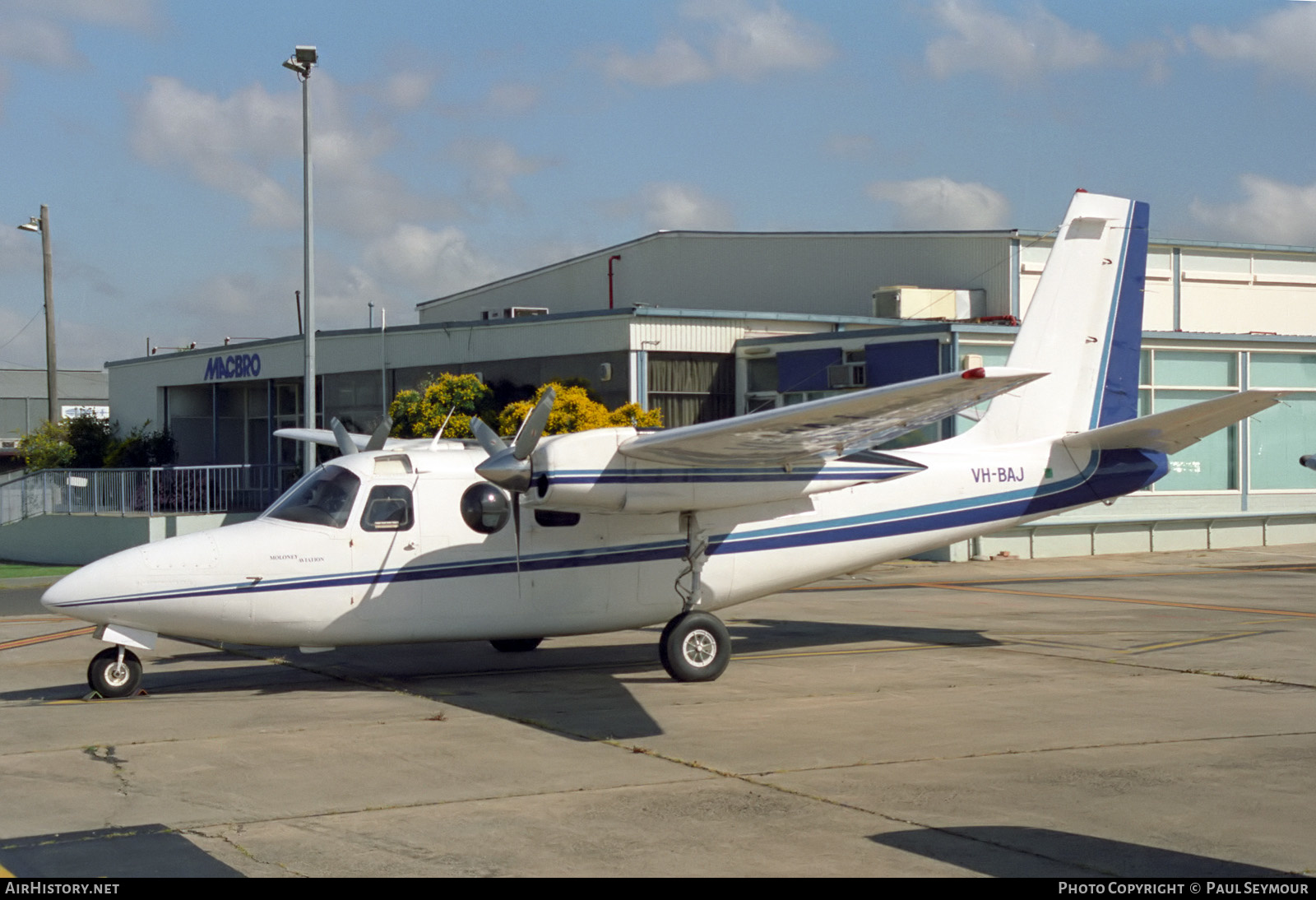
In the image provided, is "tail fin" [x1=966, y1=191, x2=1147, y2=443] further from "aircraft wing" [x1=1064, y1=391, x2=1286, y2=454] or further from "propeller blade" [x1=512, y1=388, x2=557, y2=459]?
"propeller blade" [x1=512, y1=388, x2=557, y2=459]

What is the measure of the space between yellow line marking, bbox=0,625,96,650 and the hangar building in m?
14.5

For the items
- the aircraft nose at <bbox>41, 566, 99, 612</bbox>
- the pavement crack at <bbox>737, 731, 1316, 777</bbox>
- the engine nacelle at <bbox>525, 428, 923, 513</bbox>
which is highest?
the engine nacelle at <bbox>525, 428, 923, 513</bbox>

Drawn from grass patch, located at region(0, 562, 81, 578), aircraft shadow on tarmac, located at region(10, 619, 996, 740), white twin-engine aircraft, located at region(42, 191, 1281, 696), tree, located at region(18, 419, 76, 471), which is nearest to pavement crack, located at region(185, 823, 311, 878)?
aircraft shadow on tarmac, located at region(10, 619, 996, 740)

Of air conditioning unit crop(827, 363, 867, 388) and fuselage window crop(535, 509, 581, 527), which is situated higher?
air conditioning unit crop(827, 363, 867, 388)

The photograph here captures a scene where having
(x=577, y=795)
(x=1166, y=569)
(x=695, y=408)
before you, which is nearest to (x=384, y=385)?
(x=695, y=408)

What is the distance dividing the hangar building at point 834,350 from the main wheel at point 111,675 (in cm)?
1860

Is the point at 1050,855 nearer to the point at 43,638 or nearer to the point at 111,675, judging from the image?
the point at 111,675

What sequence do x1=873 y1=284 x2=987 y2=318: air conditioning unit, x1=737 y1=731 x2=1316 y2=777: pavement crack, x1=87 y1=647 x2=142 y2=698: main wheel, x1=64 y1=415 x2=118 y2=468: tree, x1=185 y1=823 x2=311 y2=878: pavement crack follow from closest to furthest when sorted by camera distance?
1. x1=185 y1=823 x2=311 y2=878: pavement crack
2. x1=737 y1=731 x2=1316 y2=777: pavement crack
3. x1=87 y1=647 x2=142 y2=698: main wheel
4. x1=873 y1=284 x2=987 y2=318: air conditioning unit
5. x1=64 y1=415 x2=118 y2=468: tree

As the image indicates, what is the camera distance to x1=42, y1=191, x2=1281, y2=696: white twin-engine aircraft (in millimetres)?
12602

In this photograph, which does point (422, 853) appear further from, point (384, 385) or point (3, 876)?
point (384, 385)

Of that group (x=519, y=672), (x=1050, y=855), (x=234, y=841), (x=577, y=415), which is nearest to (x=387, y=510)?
(x=519, y=672)

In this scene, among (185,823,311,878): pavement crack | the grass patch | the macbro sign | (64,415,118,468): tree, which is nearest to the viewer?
(185,823,311,878): pavement crack

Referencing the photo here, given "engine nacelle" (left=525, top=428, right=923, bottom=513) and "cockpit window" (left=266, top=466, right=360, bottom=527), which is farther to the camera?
"cockpit window" (left=266, top=466, right=360, bottom=527)

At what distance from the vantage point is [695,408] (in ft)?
106
